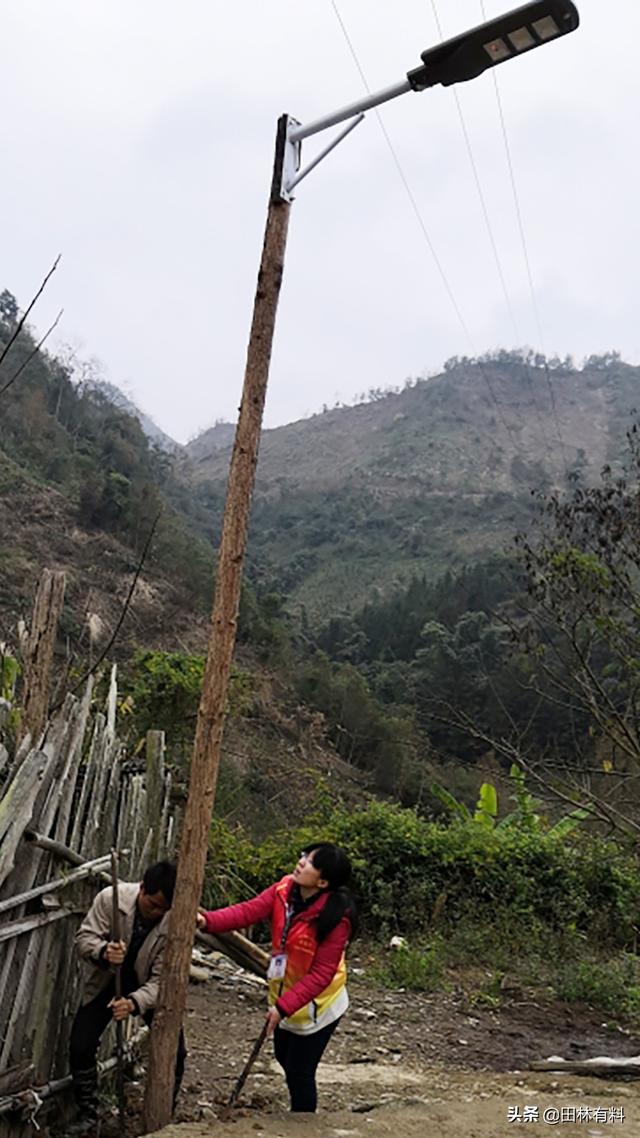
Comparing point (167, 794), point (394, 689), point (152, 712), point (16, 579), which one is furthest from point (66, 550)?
point (167, 794)

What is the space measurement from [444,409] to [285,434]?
18461 millimetres

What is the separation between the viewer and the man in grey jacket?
4.09 m

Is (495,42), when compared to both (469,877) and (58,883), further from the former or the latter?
Answer: (469,877)

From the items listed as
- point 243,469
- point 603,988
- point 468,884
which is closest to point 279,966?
point 243,469

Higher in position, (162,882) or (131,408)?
(131,408)

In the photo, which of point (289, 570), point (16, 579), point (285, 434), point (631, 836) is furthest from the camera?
point (285, 434)

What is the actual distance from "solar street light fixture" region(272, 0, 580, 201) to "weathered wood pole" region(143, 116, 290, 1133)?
0.05 meters

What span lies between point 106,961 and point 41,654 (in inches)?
51.5

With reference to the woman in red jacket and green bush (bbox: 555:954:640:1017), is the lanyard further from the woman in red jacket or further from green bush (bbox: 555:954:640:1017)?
green bush (bbox: 555:954:640:1017)

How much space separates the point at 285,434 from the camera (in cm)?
10450

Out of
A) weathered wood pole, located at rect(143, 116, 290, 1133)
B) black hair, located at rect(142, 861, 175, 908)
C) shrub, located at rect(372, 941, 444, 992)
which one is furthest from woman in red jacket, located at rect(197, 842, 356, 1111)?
shrub, located at rect(372, 941, 444, 992)

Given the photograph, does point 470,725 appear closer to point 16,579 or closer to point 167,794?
point 167,794

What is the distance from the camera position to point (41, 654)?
417 cm

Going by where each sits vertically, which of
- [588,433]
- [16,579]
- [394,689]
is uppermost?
[588,433]
